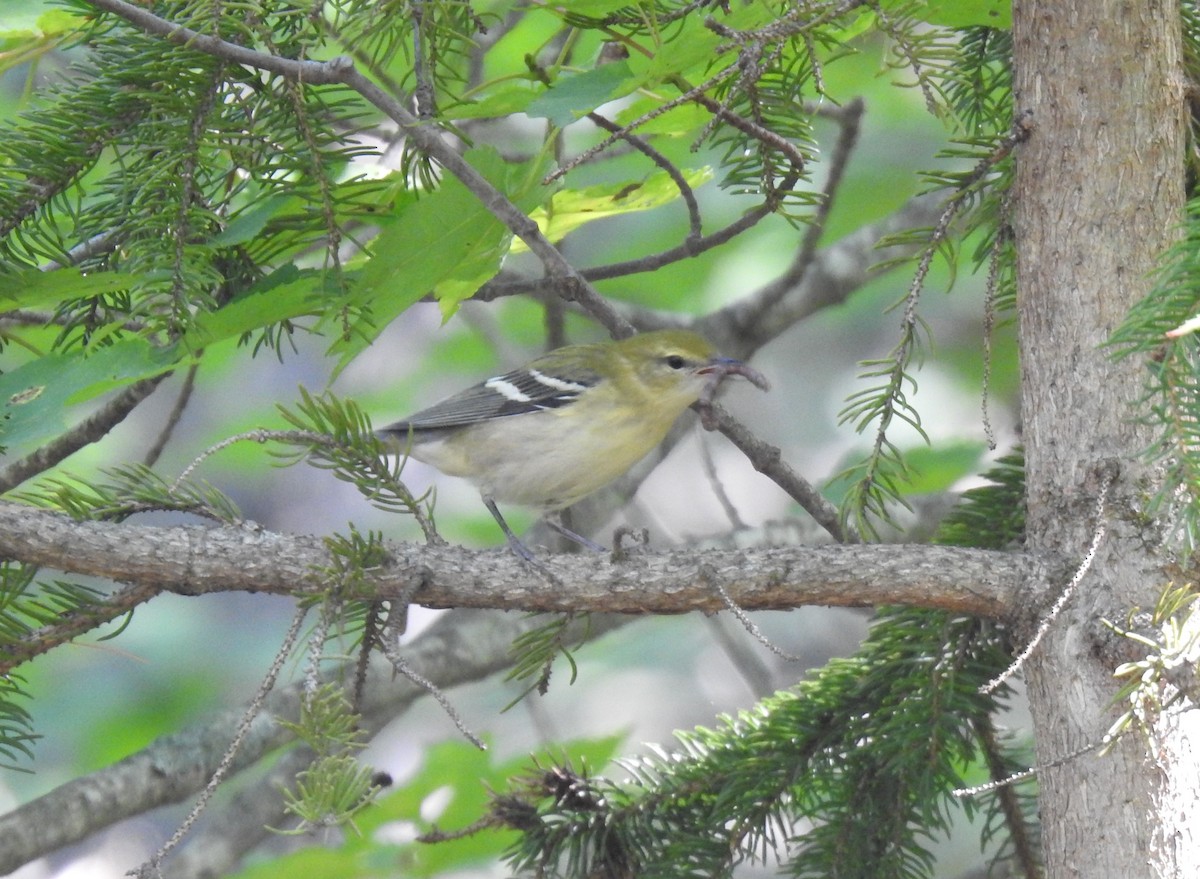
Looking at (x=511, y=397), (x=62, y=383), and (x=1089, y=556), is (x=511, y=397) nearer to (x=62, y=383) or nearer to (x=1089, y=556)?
(x=62, y=383)

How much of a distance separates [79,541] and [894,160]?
392 cm

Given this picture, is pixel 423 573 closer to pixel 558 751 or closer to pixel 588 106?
pixel 588 106

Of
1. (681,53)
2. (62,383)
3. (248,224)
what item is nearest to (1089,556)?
(681,53)

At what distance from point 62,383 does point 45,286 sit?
20 cm

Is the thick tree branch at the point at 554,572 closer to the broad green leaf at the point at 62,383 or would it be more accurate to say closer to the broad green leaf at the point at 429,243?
the broad green leaf at the point at 62,383

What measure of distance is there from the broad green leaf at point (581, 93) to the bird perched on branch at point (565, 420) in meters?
1.77

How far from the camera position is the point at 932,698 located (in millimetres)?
2182

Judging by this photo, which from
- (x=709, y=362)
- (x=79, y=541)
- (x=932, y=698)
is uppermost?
(x=79, y=541)

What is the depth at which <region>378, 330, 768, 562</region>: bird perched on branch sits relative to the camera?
Result: 3.68m

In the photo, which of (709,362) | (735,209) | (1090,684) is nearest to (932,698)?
Result: (1090,684)

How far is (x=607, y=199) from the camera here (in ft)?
8.59

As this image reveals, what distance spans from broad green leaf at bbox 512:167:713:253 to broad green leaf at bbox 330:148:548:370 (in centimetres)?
35

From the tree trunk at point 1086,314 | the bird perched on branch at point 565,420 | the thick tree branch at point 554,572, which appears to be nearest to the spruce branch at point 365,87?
the thick tree branch at point 554,572

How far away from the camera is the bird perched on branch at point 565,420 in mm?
3684
